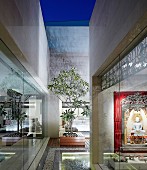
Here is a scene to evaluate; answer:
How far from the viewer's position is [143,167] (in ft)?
10.7

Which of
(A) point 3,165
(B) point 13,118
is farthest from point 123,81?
(A) point 3,165

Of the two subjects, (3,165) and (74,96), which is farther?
(74,96)

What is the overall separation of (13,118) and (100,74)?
113 inches

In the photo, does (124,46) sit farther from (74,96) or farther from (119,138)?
(74,96)

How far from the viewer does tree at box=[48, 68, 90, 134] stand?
9.20m

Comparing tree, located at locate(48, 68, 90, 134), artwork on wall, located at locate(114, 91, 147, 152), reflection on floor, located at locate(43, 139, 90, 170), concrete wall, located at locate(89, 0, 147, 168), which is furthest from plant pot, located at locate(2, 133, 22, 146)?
tree, located at locate(48, 68, 90, 134)

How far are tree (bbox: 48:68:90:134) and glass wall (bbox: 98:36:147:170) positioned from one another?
11.2 feet

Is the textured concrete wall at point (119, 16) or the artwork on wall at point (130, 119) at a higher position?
the textured concrete wall at point (119, 16)

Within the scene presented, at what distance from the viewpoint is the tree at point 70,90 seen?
920 cm

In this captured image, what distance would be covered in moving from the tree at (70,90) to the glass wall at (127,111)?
11.2 feet

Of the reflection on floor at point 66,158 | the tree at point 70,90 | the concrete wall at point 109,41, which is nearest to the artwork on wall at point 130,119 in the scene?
the concrete wall at point 109,41

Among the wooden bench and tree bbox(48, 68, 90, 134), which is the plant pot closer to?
tree bbox(48, 68, 90, 134)

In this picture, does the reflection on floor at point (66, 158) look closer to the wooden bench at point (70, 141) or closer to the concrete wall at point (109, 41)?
the wooden bench at point (70, 141)

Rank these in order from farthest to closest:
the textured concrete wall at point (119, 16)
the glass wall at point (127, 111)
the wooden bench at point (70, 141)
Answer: the wooden bench at point (70, 141) → the glass wall at point (127, 111) → the textured concrete wall at point (119, 16)
